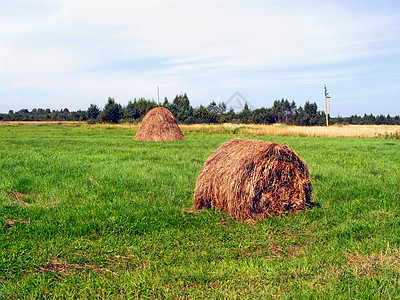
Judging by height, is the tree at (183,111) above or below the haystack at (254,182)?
above

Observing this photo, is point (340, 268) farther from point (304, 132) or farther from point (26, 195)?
point (304, 132)

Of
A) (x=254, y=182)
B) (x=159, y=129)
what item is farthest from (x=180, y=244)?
(x=159, y=129)

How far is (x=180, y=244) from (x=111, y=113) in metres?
76.4

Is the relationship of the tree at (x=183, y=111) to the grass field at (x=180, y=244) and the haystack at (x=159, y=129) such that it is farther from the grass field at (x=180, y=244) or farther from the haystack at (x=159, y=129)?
the grass field at (x=180, y=244)

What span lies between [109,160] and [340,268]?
1138 centimetres

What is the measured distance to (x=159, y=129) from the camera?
28672 millimetres

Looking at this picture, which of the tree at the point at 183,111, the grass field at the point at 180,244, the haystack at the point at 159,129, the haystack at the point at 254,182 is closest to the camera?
the grass field at the point at 180,244

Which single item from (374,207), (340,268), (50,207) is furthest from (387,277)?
(50,207)

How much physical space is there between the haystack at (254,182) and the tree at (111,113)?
74229 mm

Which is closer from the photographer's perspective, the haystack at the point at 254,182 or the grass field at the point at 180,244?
the grass field at the point at 180,244

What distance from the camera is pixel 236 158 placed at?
24.8 ft

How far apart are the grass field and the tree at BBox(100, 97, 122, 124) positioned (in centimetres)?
7105

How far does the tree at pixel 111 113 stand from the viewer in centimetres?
7856

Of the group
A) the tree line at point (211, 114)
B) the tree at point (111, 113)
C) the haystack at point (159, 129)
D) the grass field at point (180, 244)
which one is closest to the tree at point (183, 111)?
the tree line at point (211, 114)
